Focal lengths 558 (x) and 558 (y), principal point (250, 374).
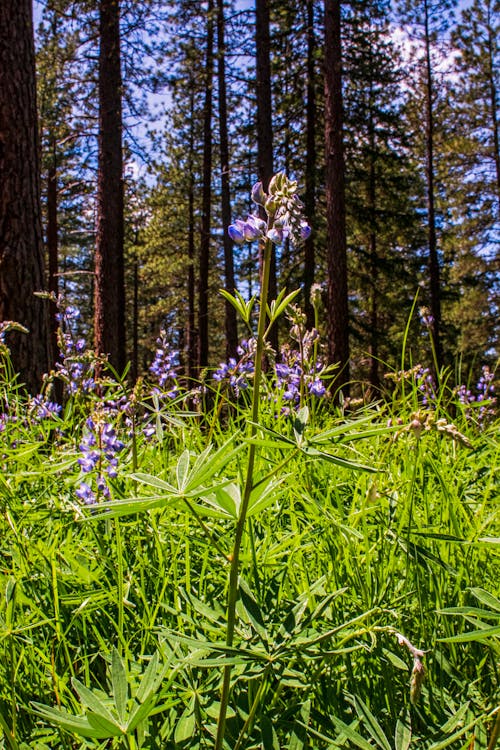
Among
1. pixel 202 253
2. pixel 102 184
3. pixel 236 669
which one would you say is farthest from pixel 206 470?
pixel 202 253

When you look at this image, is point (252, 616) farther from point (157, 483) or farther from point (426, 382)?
point (426, 382)

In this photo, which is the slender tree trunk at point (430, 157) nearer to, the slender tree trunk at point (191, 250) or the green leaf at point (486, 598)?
the slender tree trunk at point (191, 250)

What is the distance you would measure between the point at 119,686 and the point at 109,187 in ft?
33.4

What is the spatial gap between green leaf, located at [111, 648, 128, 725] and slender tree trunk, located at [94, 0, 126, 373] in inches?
345

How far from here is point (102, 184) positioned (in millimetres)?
9953

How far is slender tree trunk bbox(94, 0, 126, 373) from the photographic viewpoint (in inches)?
382

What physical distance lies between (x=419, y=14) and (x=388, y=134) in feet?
22.4

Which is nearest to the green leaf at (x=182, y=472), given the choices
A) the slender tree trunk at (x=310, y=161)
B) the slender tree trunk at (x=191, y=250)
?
the slender tree trunk at (x=310, y=161)

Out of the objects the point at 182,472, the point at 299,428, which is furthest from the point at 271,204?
the point at 182,472

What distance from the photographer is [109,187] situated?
9977 mm

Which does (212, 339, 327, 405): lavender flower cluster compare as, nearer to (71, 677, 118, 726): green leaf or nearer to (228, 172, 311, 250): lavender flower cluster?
(228, 172, 311, 250): lavender flower cluster

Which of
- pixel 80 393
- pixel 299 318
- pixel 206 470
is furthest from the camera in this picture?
pixel 80 393

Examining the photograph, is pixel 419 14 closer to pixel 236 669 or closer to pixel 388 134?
pixel 388 134

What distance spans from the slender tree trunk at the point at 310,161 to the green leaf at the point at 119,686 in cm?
1318
